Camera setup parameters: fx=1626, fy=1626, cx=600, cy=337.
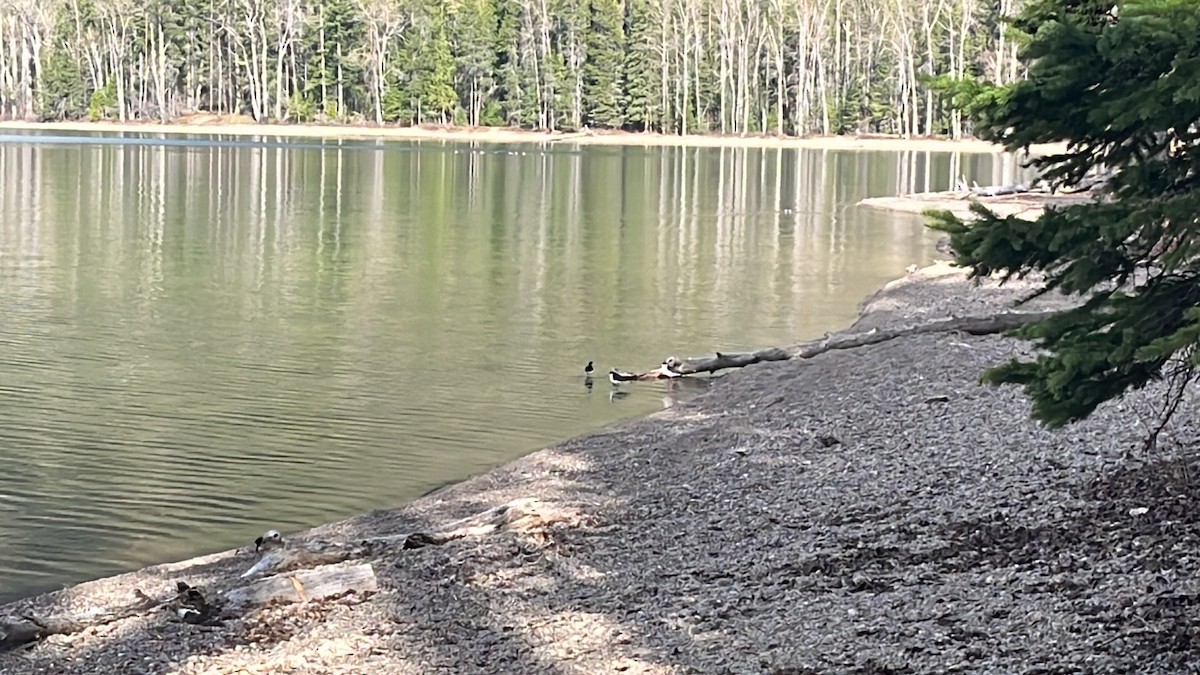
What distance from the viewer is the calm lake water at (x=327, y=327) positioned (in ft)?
40.7

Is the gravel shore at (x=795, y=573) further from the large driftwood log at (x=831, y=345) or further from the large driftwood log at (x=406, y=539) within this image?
the large driftwood log at (x=831, y=345)

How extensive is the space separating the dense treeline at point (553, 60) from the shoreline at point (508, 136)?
1.38m

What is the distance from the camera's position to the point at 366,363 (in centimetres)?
1812

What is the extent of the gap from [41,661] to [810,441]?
226 inches

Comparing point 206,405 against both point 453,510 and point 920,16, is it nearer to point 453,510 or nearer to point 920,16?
point 453,510

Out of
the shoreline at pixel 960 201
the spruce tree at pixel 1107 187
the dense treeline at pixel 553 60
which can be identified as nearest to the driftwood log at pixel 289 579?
the spruce tree at pixel 1107 187

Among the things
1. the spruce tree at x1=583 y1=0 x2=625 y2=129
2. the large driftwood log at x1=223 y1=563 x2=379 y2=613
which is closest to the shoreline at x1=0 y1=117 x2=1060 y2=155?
the spruce tree at x1=583 y1=0 x2=625 y2=129

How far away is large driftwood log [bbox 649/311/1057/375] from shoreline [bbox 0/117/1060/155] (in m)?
81.5

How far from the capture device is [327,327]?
21.0m

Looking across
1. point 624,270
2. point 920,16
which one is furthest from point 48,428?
point 920,16

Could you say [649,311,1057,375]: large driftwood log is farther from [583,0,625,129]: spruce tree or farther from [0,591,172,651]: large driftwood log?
[583,0,625,129]: spruce tree

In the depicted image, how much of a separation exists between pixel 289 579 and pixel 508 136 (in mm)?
97920

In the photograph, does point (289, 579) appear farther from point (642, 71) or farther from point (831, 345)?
point (642, 71)

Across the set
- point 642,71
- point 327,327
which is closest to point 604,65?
point 642,71
